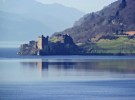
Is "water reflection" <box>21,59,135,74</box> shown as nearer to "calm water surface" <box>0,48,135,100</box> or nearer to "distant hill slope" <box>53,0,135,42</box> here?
"calm water surface" <box>0,48,135,100</box>

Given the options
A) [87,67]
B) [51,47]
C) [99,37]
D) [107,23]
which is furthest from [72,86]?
[107,23]

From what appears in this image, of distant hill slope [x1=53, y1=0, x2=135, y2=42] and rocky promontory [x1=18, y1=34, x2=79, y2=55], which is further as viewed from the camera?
distant hill slope [x1=53, y1=0, x2=135, y2=42]

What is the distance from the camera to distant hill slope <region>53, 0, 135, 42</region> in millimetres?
115500

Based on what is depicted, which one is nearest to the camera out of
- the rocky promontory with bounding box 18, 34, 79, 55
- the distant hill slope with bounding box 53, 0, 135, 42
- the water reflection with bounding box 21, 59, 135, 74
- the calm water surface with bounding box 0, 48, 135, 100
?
the calm water surface with bounding box 0, 48, 135, 100

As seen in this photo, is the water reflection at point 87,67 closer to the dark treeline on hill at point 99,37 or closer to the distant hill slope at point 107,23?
the dark treeline on hill at point 99,37

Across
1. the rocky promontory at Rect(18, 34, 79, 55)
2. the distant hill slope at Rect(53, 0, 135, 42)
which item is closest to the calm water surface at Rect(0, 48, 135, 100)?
the rocky promontory at Rect(18, 34, 79, 55)

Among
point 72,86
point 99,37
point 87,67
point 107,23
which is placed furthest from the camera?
point 107,23

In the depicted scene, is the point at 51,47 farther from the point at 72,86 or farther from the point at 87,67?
the point at 72,86

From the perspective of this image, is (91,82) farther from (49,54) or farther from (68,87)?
(49,54)

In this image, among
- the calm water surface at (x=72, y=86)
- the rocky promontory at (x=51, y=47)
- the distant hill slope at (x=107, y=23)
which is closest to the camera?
the calm water surface at (x=72, y=86)

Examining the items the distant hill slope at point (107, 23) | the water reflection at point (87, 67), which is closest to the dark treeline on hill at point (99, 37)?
the distant hill slope at point (107, 23)

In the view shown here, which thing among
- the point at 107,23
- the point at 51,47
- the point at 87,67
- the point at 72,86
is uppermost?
the point at 107,23

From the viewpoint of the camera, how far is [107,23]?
123 meters

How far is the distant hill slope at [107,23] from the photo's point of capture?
116 metres
